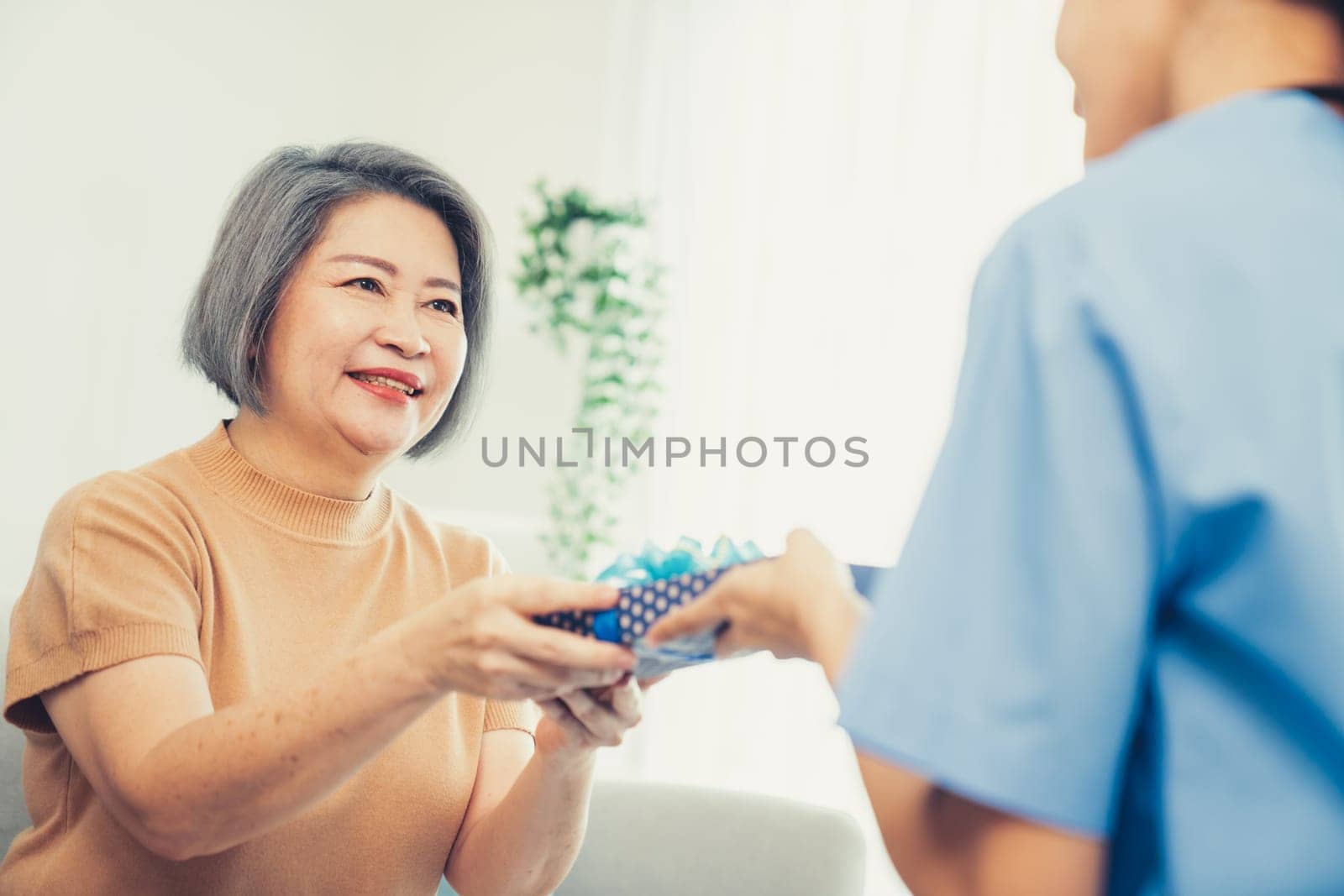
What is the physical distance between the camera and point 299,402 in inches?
57.3

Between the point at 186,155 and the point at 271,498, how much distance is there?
232 cm

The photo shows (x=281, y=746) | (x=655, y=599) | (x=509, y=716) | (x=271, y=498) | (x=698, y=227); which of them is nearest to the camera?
(x=655, y=599)

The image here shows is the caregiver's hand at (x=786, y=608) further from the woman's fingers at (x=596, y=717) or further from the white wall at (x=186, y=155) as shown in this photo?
the white wall at (x=186, y=155)

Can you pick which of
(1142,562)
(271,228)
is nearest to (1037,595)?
(1142,562)

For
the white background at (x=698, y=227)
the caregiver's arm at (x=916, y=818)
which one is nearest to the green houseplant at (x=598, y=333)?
the white background at (x=698, y=227)

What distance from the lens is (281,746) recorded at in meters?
1.08

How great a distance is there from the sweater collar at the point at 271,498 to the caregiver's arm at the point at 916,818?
0.83 m

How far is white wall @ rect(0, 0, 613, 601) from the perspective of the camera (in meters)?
2.98

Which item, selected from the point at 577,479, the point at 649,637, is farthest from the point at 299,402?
the point at 577,479

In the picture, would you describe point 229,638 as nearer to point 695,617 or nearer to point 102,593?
point 102,593

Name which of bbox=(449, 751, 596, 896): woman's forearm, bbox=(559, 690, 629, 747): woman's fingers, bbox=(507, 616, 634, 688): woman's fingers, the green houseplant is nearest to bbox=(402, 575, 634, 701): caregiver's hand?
bbox=(507, 616, 634, 688): woman's fingers

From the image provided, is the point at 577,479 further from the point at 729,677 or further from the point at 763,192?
the point at 763,192

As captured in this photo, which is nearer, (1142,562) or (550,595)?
(1142,562)

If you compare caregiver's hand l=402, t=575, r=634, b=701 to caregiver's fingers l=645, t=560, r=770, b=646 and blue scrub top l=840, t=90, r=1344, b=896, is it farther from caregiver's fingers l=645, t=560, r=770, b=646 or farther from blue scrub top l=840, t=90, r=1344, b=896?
blue scrub top l=840, t=90, r=1344, b=896
